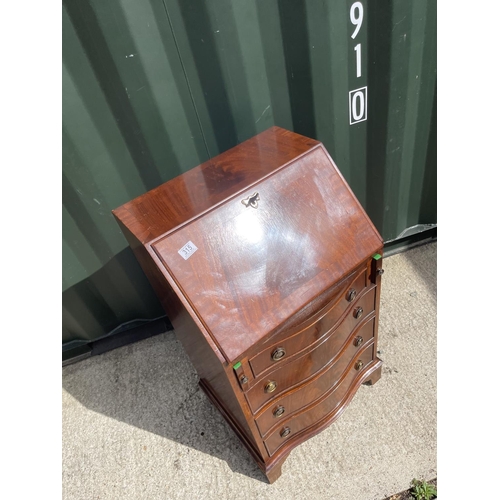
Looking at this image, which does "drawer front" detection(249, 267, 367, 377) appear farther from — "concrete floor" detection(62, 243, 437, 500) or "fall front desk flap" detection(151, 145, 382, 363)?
"concrete floor" detection(62, 243, 437, 500)

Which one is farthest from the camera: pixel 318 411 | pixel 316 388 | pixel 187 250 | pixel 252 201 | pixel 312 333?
pixel 318 411

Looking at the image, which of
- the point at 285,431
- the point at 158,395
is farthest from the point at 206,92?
the point at 158,395

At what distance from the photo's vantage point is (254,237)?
156 cm

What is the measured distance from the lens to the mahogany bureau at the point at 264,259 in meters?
1.48

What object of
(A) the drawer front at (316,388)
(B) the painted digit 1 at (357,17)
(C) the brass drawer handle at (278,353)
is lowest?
(A) the drawer front at (316,388)

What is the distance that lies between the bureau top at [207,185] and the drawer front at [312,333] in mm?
631

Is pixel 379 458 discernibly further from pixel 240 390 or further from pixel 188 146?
pixel 188 146

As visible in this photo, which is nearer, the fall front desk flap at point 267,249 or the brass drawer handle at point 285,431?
the fall front desk flap at point 267,249

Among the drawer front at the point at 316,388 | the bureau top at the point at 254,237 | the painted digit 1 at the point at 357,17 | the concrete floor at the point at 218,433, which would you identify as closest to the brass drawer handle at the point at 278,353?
the bureau top at the point at 254,237

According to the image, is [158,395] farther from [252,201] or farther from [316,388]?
[252,201]

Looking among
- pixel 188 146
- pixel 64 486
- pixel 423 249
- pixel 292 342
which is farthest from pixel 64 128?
pixel 423 249

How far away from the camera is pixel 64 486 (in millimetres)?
2422

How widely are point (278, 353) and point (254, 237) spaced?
509mm

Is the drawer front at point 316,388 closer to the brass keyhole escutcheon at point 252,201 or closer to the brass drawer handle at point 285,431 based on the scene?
the brass drawer handle at point 285,431
